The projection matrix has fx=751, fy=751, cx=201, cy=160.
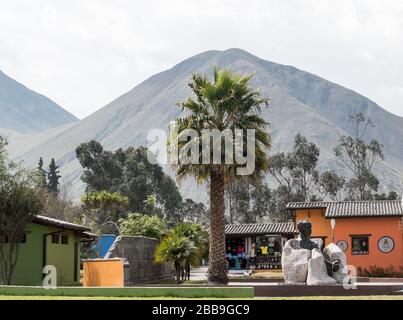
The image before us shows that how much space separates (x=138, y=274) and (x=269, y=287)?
513 inches

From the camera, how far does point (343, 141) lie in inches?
4284

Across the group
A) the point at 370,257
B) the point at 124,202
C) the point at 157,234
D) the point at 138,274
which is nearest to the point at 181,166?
the point at 138,274

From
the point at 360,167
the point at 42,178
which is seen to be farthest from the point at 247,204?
the point at 42,178

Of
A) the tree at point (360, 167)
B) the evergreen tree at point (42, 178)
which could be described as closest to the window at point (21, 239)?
the evergreen tree at point (42, 178)

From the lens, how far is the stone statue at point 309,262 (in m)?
28.0

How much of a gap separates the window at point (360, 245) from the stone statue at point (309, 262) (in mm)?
19646

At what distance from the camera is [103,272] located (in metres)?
29.7

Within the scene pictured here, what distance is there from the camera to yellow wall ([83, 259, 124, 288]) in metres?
29.4

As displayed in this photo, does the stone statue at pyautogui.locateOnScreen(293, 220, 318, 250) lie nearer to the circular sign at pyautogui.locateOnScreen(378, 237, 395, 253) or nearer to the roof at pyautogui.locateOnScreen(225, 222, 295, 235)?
the circular sign at pyautogui.locateOnScreen(378, 237, 395, 253)

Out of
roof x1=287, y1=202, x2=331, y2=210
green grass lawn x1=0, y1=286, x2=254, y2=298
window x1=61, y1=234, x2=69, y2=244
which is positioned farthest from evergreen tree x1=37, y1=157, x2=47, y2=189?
green grass lawn x1=0, y1=286, x2=254, y2=298

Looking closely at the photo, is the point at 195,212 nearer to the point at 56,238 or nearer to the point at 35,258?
the point at 56,238
